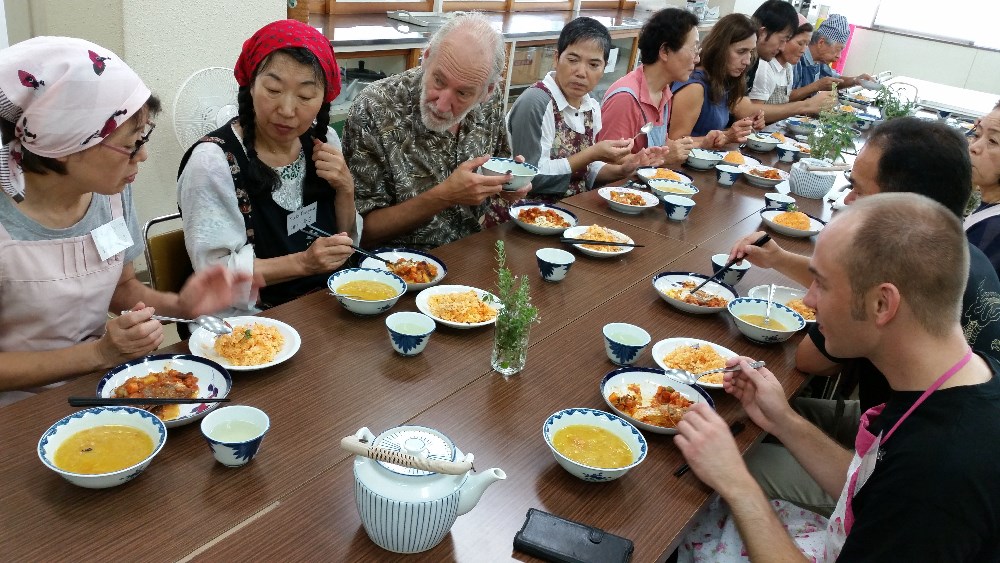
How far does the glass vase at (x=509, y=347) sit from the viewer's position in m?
1.63

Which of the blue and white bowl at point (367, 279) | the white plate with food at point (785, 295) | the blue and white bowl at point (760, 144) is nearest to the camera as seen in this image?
the blue and white bowl at point (367, 279)

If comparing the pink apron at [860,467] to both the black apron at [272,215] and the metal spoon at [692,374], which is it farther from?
the black apron at [272,215]

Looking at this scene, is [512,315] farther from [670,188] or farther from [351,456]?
[670,188]

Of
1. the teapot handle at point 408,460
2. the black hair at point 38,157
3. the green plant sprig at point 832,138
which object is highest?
the black hair at point 38,157

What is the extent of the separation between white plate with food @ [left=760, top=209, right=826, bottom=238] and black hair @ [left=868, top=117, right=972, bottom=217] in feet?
2.73

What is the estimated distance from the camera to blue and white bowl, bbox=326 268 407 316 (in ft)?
5.99

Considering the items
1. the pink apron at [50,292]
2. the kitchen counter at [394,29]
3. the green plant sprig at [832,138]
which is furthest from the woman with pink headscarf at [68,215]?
the green plant sprig at [832,138]

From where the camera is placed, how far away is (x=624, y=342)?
1.78 m

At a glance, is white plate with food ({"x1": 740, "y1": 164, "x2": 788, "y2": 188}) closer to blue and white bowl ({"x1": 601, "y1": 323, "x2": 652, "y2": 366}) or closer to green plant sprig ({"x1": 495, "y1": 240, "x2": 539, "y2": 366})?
blue and white bowl ({"x1": 601, "y1": 323, "x2": 652, "y2": 366})

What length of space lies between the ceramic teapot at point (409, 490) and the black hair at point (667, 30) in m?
3.11

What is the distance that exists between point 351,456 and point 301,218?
1.15m

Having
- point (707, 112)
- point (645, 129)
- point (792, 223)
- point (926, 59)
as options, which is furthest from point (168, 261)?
point (926, 59)

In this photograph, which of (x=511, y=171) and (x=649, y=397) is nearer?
(x=649, y=397)

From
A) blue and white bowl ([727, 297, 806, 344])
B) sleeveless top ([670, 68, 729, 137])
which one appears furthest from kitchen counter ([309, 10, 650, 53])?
blue and white bowl ([727, 297, 806, 344])
